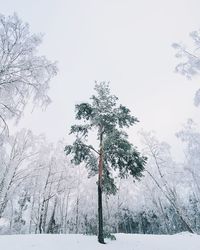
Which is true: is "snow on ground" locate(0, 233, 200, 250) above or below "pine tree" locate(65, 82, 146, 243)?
below

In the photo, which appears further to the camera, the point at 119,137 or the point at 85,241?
the point at 119,137

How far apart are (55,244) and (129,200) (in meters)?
32.2

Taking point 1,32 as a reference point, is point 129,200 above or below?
above

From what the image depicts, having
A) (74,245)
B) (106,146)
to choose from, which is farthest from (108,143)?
(74,245)

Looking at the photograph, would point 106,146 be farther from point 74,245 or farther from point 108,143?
Answer: point 74,245

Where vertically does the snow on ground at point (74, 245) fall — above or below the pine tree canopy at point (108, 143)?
below

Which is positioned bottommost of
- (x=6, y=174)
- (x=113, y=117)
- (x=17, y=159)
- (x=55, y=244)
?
(x=55, y=244)

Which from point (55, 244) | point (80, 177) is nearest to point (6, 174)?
point (55, 244)

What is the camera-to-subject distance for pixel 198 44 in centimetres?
1197

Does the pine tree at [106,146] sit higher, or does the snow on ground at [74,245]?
the pine tree at [106,146]

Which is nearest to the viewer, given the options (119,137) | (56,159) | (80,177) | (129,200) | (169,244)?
(169,244)

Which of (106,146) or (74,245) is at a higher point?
(106,146)

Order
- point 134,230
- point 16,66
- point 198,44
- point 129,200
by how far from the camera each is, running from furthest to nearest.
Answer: point 134,230 → point 129,200 → point 198,44 → point 16,66

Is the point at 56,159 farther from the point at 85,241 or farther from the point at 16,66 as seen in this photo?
the point at 16,66
